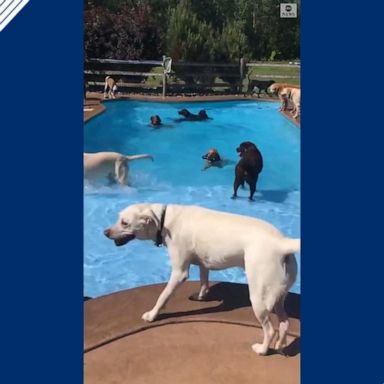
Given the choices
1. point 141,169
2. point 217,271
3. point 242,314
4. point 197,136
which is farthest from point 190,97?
point 242,314

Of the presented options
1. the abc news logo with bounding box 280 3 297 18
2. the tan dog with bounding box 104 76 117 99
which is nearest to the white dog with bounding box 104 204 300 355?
the tan dog with bounding box 104 76 117 99

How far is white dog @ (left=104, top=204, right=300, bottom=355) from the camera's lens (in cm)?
304

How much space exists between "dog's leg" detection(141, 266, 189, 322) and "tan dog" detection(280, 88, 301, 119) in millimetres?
1060

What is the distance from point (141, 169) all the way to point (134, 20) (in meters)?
0.86

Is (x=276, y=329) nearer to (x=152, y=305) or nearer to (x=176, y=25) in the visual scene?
(x=152, y=305)

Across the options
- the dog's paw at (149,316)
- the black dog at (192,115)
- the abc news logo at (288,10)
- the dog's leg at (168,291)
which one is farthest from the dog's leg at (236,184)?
the abc news logo at (288,10)

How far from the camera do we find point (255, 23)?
3398 mm

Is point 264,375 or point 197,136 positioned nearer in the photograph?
point 264,375

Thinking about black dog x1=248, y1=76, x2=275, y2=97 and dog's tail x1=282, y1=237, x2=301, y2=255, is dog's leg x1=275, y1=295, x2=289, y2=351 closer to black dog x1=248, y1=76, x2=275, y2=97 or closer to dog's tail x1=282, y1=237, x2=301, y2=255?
dog's tail x1=282, y1=237, x2=301, y2=255

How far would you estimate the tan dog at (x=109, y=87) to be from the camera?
11.1 ft

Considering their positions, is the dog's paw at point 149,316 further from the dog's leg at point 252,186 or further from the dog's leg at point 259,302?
the dog's leg at point 252,186

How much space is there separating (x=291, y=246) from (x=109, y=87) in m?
1.38

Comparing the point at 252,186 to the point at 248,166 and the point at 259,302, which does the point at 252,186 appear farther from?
the point at 259,302

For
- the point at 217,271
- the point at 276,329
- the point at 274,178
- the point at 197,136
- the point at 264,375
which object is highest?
the point at 197,136
